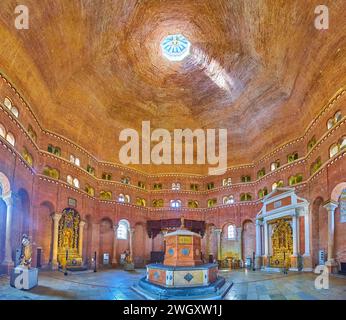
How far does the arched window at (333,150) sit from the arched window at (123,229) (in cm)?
2019

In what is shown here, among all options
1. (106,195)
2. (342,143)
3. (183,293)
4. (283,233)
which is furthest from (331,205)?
(106,195)

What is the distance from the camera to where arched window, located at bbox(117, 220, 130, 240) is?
3336cm

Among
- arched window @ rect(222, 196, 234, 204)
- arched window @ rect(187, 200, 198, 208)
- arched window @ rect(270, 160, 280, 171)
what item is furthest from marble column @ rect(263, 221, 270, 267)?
arched window @ rect(187, 200, 198, 208)

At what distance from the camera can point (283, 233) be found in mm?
27062

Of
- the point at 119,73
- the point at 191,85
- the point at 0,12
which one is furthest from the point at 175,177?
the point at 0,12

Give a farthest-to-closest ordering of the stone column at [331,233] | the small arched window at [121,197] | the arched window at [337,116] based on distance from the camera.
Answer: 1. the small arched window at [121,197]
2. the arched window at [337,116]
3. the stone column at [331,233]

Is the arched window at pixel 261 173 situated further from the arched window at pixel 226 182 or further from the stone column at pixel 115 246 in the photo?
the stone column at pixel 115 246

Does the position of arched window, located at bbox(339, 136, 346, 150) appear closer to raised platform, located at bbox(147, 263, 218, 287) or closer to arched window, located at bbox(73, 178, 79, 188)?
raised platform, located at bbox(147, 263, 218, 287)

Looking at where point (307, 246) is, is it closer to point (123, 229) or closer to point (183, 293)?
point (183, 293)

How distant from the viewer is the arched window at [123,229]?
33.4m

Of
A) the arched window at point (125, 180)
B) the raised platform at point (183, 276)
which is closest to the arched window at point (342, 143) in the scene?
the raised platform at point (183, 276)

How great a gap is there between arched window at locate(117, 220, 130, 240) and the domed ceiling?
6.27 m

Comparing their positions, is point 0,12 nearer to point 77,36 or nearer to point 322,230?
point 77,36

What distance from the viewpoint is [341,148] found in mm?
19344
